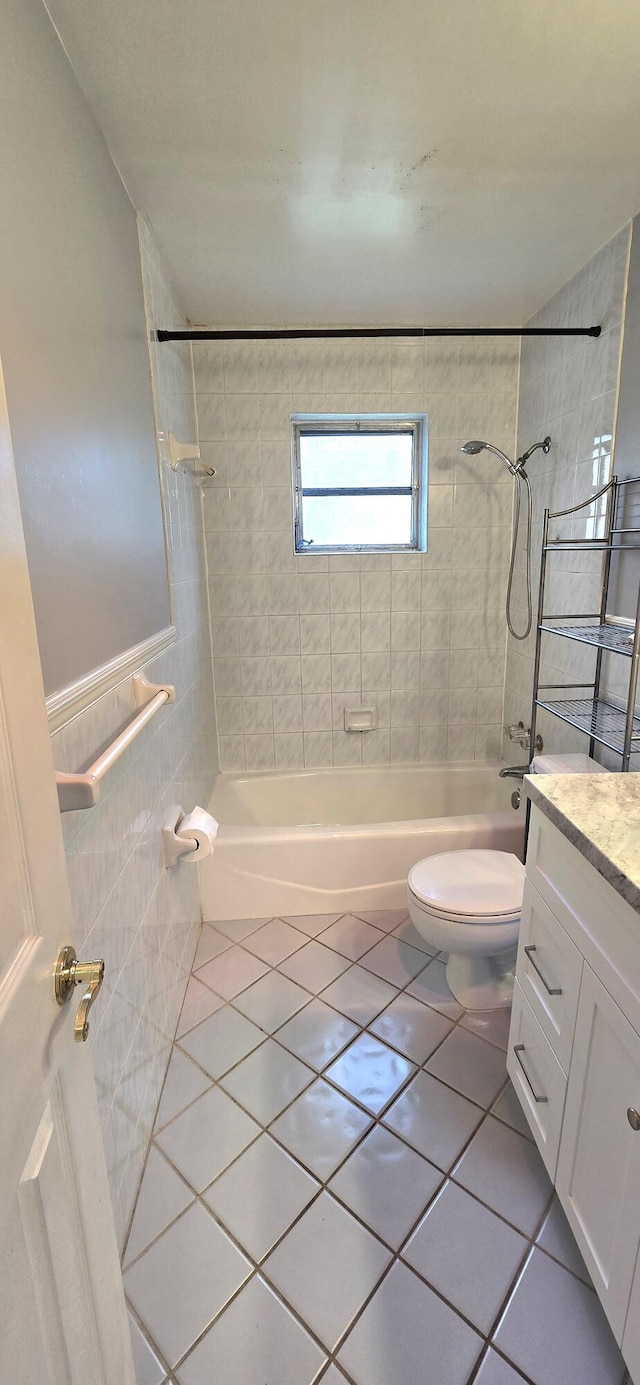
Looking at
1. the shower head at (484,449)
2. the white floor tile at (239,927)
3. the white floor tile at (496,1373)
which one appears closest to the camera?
the white floor tile at (496,1373)

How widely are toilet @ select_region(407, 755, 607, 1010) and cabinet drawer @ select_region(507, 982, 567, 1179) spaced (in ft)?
0.95

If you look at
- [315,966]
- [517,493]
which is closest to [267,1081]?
[315,966]

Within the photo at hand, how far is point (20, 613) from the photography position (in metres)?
0.58

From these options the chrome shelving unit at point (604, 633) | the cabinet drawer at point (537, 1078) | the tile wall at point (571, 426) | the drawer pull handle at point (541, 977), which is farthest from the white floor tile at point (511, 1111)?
the tile wall at point (571, 426)

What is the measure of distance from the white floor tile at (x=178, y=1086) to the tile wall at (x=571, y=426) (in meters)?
1.62

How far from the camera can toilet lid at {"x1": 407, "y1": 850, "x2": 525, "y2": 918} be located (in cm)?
165

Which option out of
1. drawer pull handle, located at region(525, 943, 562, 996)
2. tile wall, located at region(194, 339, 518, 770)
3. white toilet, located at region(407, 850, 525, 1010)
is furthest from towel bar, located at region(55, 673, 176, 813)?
tile wall, located at region(194, 339, 518, 770)

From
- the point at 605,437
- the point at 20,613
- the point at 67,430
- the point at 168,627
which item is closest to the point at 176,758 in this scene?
the point at 168,627

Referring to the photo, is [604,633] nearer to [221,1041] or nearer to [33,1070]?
[221,1041]

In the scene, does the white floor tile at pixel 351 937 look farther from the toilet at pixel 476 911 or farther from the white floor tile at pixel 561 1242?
the white floor tile at pixel 561 1242

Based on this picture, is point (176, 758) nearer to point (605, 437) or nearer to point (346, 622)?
point (346, 622)

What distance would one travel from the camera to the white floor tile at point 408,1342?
3.21 feet

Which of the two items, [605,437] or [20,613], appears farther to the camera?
[605,437]

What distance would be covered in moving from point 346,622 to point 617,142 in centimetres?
177
